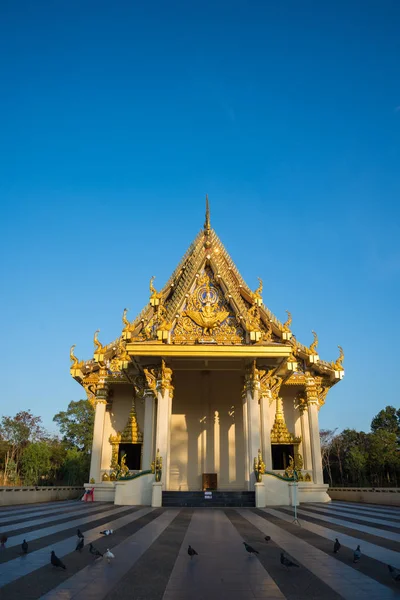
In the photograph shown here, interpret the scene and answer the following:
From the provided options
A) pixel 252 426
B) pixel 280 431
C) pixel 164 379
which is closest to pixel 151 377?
pixel 164 379

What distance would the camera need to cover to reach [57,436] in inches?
1834

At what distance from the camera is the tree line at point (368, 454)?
3278cm

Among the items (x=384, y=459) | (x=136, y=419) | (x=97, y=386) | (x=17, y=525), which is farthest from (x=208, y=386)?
(x=384, y=459)

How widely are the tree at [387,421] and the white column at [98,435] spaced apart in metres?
28.4

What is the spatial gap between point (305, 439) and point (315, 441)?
0.78 meters

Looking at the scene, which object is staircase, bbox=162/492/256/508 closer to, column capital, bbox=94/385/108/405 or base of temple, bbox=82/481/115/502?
base of temple, bbox=82/481/115/502

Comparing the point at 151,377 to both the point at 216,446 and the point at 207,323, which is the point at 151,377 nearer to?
the point at 207,323

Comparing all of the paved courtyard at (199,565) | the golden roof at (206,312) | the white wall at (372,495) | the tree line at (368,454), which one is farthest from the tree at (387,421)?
the paved courtyard at (199,565)

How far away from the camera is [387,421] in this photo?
39.6m

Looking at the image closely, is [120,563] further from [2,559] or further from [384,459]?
[384,459]

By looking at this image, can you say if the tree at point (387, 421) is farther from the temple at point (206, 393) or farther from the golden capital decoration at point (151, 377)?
the golden capital decoration at point (151, 377)

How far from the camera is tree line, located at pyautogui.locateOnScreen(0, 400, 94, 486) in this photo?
36.5 m

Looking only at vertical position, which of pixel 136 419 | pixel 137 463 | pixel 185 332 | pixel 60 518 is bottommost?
pixel 60 518

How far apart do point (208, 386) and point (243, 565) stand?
1485 cm
